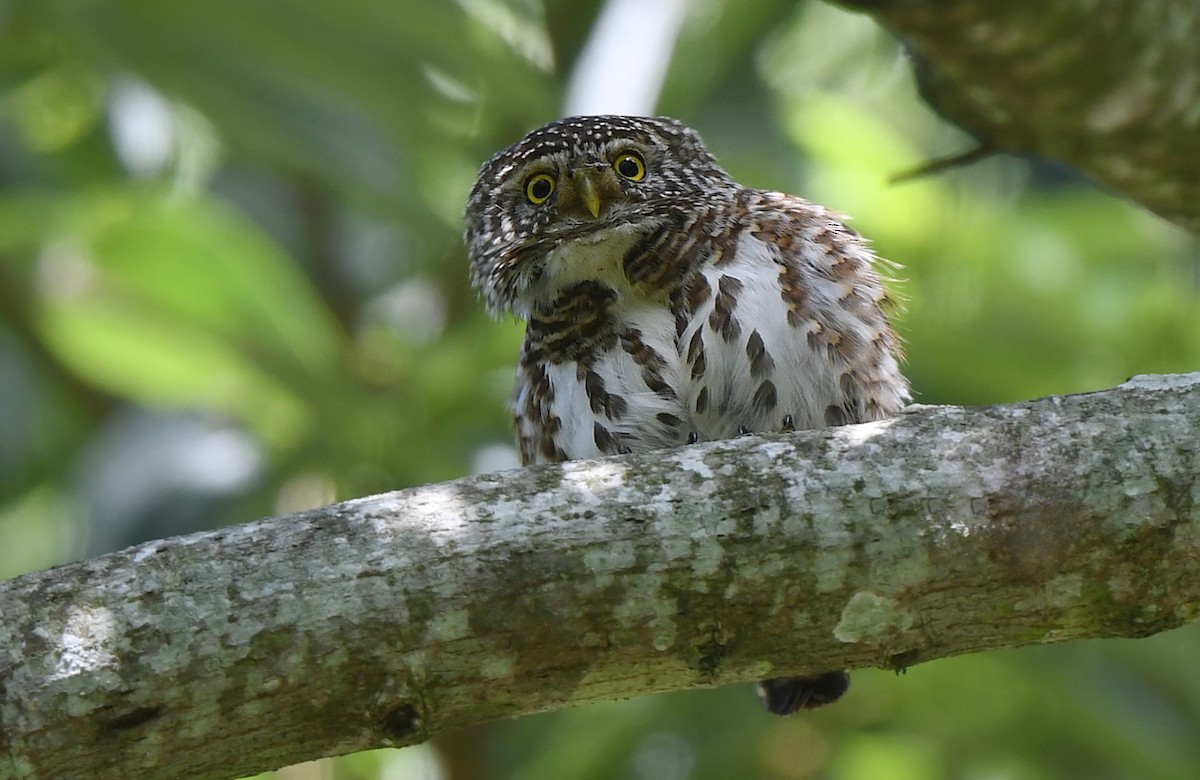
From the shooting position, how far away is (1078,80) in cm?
379

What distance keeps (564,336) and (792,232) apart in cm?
71

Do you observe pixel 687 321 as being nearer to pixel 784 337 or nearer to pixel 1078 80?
pixel 784 337

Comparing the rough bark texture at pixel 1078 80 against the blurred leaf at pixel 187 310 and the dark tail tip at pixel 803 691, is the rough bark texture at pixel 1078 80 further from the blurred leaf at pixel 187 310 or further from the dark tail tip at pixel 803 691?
the blurred leaf at pixel 187 310

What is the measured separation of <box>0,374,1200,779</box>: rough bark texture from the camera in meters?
2.68

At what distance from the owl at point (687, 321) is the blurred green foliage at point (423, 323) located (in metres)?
0.63

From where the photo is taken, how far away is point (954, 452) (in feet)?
9.80

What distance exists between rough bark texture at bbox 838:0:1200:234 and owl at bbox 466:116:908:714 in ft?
1.95

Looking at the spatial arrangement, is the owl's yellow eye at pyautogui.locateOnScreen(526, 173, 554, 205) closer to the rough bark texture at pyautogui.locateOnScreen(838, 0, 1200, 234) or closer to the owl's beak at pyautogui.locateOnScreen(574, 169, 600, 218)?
the owl's beak at pyautogui.locateOnScreen(574, 169, 600, 218)

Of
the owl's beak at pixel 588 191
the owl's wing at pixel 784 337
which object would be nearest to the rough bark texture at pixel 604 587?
the owl's wing at pixel 784 337

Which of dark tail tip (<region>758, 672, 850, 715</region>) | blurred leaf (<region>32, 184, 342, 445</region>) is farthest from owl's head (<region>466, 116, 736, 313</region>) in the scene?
dark tail tip (<region>758, 672, 850, 715</region>)

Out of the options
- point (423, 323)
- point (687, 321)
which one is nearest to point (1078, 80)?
point (687, 321)

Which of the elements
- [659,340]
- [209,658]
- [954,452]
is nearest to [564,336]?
[659,340]

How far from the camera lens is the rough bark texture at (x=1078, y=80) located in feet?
11.6

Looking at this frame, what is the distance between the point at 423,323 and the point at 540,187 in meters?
2.48
